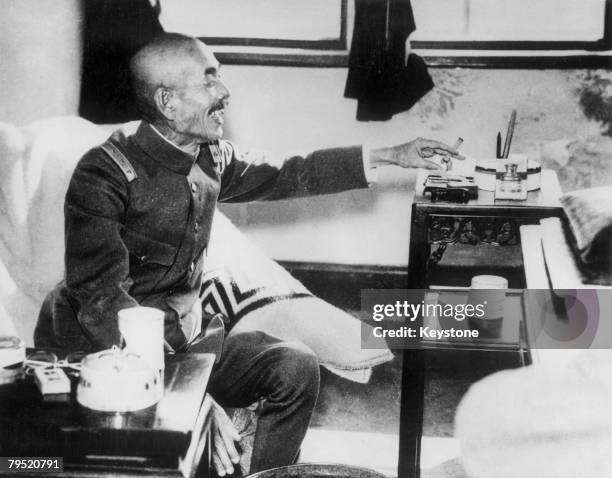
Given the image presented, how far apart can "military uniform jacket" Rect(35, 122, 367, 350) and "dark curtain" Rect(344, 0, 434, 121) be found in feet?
0.71

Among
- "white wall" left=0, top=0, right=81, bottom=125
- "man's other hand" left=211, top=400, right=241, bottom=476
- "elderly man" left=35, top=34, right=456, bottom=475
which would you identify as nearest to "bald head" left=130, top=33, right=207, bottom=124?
"elderly man" left=35, top=34, right=456, bottom=475

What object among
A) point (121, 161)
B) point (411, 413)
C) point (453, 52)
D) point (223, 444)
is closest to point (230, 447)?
point (223, 444)

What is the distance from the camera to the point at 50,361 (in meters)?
1.15

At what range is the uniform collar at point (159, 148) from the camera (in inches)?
53.5

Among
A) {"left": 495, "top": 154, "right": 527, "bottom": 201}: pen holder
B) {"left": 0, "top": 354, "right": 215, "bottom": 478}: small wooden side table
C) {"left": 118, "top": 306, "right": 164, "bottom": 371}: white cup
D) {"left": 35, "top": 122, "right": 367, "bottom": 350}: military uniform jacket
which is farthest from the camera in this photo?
{"left": 495, "top": 154, "right": 527, "bottom": 201}: pen holder

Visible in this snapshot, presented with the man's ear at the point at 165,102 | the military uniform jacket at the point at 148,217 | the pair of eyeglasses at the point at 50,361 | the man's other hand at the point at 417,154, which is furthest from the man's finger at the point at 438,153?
the pair of eyeglasses at the point at 50,361

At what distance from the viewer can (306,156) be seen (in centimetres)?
160

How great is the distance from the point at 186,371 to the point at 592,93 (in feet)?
3.54

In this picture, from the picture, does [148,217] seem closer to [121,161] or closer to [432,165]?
[121,161]

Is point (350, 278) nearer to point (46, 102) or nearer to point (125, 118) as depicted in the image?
point (125, 118)

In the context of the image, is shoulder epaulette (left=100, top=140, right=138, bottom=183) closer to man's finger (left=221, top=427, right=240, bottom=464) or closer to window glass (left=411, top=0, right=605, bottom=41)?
man's finger (left=221, top=427, right=240, bottom=464)

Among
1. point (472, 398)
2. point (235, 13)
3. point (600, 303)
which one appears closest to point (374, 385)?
point (472, 398)

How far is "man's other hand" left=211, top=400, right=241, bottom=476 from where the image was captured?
1383 millimetres

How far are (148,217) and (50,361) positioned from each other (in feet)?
1.09
